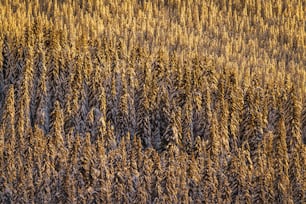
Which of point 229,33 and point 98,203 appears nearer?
point 98,203

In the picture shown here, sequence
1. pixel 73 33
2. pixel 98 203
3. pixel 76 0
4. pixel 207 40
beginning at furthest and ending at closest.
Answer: pixel 76 0, pixel 207 40, pixel 73 33, pixel 98 203

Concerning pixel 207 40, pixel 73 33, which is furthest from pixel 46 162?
pixel 207 40

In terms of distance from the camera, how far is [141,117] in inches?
3588

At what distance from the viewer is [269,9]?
143875 millimetres

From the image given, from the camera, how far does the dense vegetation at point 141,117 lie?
253 ft

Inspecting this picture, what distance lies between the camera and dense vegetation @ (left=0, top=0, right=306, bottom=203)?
253 ft

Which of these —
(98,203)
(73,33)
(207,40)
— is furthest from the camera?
(207,40)

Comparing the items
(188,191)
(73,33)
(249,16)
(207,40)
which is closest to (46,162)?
(188,191)

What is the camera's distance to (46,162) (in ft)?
258

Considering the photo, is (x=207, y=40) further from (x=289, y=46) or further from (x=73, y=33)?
(x=73, y=33)

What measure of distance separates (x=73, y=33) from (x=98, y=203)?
1480 inches

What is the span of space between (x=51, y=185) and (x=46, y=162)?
2758mm

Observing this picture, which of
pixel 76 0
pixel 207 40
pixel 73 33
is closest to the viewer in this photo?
pixel 73 33

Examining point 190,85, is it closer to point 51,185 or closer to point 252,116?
point 252,116
